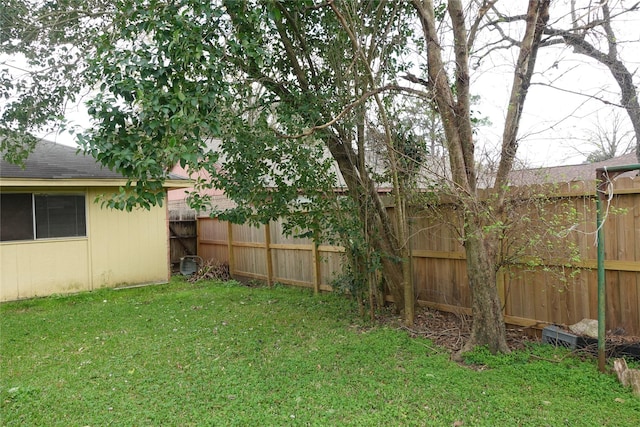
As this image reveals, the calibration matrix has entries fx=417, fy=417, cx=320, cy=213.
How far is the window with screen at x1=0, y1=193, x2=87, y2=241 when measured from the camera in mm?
8016

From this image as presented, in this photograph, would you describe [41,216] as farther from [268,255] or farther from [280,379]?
[280,379]

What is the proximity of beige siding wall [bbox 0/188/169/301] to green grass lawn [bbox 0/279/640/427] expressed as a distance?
96.7 inches

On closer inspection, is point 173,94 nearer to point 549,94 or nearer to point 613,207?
point 613,207

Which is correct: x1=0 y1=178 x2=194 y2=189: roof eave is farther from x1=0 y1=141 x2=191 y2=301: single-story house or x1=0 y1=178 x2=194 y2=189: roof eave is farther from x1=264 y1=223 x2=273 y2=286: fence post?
x1=264 y1=223 x2=273 y2=286: fence post

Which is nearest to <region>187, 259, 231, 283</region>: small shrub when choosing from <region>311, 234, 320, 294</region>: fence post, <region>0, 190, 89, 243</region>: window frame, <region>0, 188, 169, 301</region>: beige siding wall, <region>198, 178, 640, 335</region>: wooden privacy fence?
<region>0, 188, 169, 301</region>: beige siding wall

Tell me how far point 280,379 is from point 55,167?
773 cm

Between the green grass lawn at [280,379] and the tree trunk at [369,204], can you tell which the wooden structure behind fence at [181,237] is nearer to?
the green grass lawn at [280,379]

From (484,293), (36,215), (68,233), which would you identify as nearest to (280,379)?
(484,293)

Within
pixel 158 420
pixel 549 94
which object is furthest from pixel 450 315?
pixel 158 420

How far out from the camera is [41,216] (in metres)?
8.41

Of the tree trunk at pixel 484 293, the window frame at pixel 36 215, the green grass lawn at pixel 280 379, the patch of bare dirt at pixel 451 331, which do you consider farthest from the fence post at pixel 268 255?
the tree trunk at pixel 484 293

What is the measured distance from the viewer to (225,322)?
599 cm

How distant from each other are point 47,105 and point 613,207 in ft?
26.5

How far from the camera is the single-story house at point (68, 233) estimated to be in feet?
26.3
